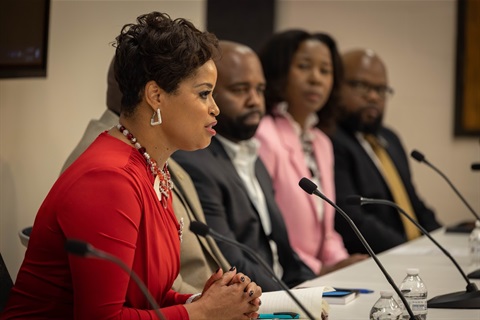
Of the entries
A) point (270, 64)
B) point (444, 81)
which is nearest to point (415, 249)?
point (270, 64)

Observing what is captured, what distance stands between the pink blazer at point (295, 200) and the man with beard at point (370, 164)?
0.31m

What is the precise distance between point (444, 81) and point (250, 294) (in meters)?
4.82

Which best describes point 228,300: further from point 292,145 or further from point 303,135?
point 303,135

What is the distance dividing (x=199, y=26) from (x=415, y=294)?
2013 mm

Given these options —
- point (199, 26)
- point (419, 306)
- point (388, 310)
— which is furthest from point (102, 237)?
point (199, 26)

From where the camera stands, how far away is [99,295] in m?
1.76

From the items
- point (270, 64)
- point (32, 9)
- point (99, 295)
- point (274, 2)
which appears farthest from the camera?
point (274, 2)

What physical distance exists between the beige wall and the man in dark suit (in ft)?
1.12

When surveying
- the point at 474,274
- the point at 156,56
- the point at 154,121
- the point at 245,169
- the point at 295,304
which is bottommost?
the point at 474,274

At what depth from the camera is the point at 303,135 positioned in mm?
4570

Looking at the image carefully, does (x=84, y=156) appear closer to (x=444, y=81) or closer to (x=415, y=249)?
(x=415, y=249)

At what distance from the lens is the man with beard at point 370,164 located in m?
4.66

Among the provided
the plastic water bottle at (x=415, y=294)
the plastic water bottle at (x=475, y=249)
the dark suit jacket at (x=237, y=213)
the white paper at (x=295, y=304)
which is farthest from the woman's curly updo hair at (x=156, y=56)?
the plastic water bottle at (x=475, y=249)

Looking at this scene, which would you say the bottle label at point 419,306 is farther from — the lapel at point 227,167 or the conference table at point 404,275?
the lapel at point 227,167
